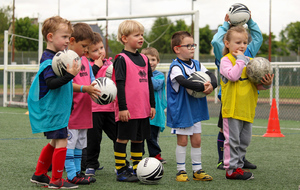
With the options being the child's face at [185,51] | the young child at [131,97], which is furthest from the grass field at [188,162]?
the child's face at [185,51]

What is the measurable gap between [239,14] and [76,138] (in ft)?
8.42

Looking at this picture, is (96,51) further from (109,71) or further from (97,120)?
(97,120)

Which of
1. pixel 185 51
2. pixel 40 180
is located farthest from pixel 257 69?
pixel 40 180

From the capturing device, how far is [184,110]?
4.65 m

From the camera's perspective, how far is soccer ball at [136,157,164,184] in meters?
4.32

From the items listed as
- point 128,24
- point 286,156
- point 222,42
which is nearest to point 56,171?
point 128,24

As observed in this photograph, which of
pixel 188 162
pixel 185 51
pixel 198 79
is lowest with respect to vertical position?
pixel 188 162

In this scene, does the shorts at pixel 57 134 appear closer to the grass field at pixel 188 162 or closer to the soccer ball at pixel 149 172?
the grass field at pixel 188 162

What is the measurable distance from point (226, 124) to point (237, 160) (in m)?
0.41

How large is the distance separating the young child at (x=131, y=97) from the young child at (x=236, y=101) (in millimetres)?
849

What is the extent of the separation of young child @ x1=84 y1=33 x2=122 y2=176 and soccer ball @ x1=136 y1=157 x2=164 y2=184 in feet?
2.87

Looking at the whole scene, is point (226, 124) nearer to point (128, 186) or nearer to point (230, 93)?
point (230, 93)

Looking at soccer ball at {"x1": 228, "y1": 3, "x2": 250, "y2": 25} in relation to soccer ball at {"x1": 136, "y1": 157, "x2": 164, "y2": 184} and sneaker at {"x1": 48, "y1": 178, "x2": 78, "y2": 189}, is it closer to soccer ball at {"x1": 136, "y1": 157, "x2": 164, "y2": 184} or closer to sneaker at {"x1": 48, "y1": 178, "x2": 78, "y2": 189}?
soccer ball at {"x1": 136, "y1": 157, "x2": 164, "y2": 184}

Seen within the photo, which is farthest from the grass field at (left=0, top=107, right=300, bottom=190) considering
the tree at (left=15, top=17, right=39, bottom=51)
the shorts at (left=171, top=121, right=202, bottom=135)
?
the tree at (left=15, top=17, right=39, bottom=51)
